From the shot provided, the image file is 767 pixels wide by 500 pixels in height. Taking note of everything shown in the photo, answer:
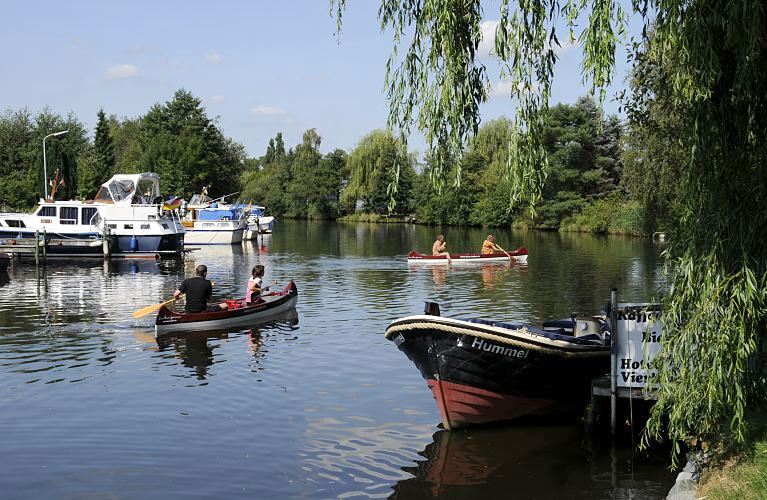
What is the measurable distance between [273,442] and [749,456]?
698 centimetres

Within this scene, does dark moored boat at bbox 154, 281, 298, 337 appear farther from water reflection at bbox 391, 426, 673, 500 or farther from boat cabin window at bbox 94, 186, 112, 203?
boat cabin window at bbox 94, 186, 112, 203

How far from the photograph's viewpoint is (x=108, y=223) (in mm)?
48875

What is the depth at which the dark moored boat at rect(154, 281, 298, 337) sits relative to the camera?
2238 centimetres

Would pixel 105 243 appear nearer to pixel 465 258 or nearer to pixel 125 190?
pixel 125 190

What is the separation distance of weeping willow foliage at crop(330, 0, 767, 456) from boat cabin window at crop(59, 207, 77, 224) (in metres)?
42.1

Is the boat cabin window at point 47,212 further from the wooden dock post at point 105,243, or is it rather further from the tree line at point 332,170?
the tree line at point 332,170

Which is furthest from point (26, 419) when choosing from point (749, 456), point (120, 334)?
point (749, 456)

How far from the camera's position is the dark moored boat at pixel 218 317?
22.4 meters

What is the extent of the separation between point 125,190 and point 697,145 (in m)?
46.6

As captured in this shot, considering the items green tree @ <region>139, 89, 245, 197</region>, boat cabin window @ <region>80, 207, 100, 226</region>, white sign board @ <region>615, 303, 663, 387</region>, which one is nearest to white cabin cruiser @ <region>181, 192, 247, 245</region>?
boat cabin window @ <region>80, 207, 100, 226</region>

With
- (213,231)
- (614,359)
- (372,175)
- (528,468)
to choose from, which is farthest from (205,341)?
(372,175)

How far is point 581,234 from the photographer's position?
7938cm

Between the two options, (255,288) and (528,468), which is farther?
(255,288)

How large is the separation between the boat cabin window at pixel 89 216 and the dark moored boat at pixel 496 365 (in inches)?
1533
